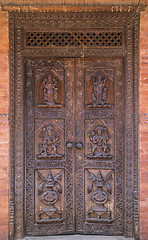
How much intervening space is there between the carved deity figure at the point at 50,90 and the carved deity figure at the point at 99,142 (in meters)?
0.76

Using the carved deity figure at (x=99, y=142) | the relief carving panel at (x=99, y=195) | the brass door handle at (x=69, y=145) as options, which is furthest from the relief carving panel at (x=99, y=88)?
the relief carving panel at (x=99, y=195)

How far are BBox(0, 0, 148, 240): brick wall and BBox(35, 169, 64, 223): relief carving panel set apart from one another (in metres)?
0.48

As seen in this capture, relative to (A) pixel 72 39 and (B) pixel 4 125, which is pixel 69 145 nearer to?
(B) pixel 4 125

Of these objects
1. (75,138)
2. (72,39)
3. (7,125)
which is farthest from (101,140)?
(72,39)

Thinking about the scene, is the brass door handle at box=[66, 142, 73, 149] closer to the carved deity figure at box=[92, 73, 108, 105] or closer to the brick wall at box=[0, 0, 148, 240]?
the carved deity figure at box=[92, 73, 108, 105]

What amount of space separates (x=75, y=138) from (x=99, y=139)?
362 mm

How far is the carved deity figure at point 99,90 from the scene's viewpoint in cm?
369

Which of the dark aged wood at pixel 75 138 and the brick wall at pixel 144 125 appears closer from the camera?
the brick wall at pixel 144 125

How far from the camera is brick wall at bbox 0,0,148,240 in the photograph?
346 cm

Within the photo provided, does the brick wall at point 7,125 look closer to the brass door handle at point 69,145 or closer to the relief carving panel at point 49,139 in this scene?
the relief carving panel at point 49,139

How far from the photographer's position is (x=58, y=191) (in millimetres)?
3736

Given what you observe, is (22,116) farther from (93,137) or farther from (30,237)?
(30,237)

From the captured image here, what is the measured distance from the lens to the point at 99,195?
146 inches

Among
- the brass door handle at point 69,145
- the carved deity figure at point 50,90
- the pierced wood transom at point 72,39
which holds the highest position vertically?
the pierced wood transom at point 72,39
